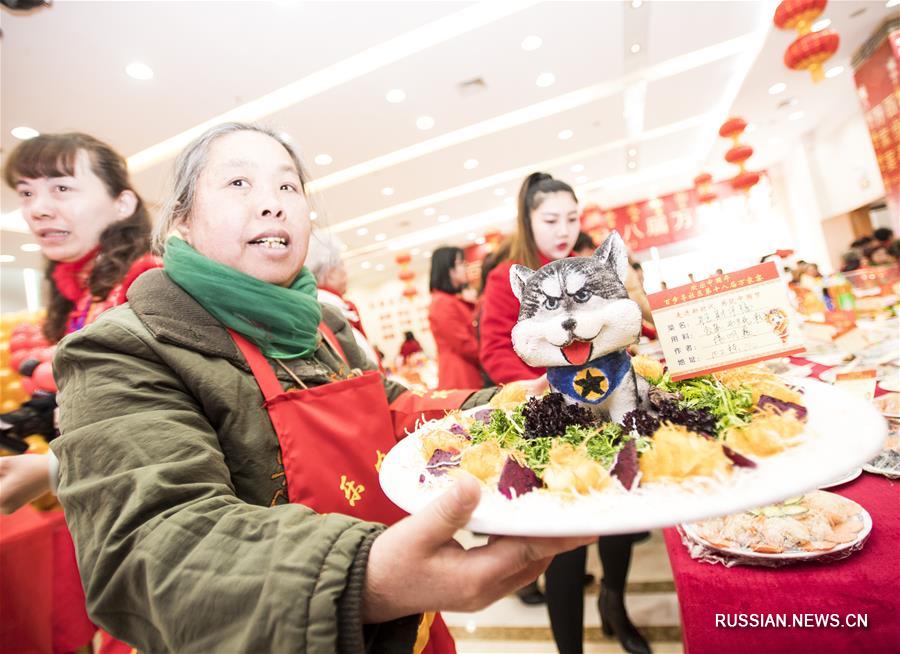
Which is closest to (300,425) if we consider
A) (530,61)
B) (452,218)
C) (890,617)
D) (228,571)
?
(228,571)

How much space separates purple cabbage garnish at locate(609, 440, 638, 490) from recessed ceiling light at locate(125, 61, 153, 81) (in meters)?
5.92

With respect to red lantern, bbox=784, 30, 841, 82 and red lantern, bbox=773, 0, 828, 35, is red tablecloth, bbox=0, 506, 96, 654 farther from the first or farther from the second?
red lantern, bbox=784, 30, 841, 82

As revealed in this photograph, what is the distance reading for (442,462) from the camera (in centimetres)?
90

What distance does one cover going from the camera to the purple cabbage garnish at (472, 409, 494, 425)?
118 centimetres

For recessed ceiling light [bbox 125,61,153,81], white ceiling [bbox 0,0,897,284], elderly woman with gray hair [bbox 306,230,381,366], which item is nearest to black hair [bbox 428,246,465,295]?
elderly woman with gray hair [bbox 306,230,381,366]

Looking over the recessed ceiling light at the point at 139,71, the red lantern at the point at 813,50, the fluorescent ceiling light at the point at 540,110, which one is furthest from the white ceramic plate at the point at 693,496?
the fluorescent ceiling light at the point at 540,110

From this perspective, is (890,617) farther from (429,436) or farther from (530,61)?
(530,61)

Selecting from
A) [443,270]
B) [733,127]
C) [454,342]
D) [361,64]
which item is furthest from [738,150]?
[454,342]

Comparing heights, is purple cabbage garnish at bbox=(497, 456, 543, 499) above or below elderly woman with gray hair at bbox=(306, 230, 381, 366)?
below

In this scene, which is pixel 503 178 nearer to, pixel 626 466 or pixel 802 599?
pixel 802 599

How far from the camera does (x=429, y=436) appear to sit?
1022 mm

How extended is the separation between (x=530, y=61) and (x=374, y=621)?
656cm

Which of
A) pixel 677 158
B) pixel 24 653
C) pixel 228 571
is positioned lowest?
pixel 24 653

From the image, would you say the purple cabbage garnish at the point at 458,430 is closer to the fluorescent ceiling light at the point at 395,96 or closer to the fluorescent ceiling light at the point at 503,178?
the fluorescent ceiling light at the point at 395,96
